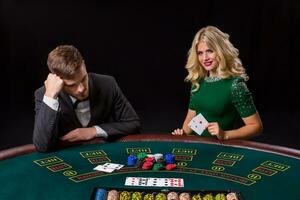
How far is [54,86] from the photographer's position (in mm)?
2420

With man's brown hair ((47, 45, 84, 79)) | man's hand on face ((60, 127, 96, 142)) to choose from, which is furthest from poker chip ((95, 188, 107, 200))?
man's brown hair ((47, 45, 84, 79))

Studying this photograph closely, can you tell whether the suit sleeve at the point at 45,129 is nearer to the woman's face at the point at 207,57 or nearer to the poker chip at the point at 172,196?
the poker chip at the point at 172,196

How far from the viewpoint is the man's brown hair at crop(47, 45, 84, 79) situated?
2426 mm

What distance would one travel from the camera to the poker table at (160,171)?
5.98 feet

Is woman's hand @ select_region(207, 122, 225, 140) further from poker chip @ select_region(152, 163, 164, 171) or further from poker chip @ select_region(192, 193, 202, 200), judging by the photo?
poker chip @ select_region(192, 193, 202, 200)

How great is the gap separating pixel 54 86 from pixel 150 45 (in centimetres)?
392

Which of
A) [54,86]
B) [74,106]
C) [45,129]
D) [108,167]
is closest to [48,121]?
[45,129]

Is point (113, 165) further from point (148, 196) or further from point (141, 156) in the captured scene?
point (148, 196)

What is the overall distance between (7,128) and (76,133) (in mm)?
2998

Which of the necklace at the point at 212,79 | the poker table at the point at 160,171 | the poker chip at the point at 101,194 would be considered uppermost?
the necklace at the point at 212,79

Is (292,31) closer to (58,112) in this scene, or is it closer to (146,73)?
(146,73)

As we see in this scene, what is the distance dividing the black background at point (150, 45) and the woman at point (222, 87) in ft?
8.91

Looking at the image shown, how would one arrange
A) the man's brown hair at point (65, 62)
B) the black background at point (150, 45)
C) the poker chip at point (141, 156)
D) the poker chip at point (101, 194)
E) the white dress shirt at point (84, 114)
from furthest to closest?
the black background at point (150, 45) < the white dress shirt at point (84, 114) < the man's brown hair at point (65, 62) < the poker chip at point (141, 156) < the poker chip at point (101, 194)

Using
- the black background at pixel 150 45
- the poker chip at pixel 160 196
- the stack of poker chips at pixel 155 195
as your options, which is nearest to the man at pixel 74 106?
the stack of poker chips at pixel 155 195
